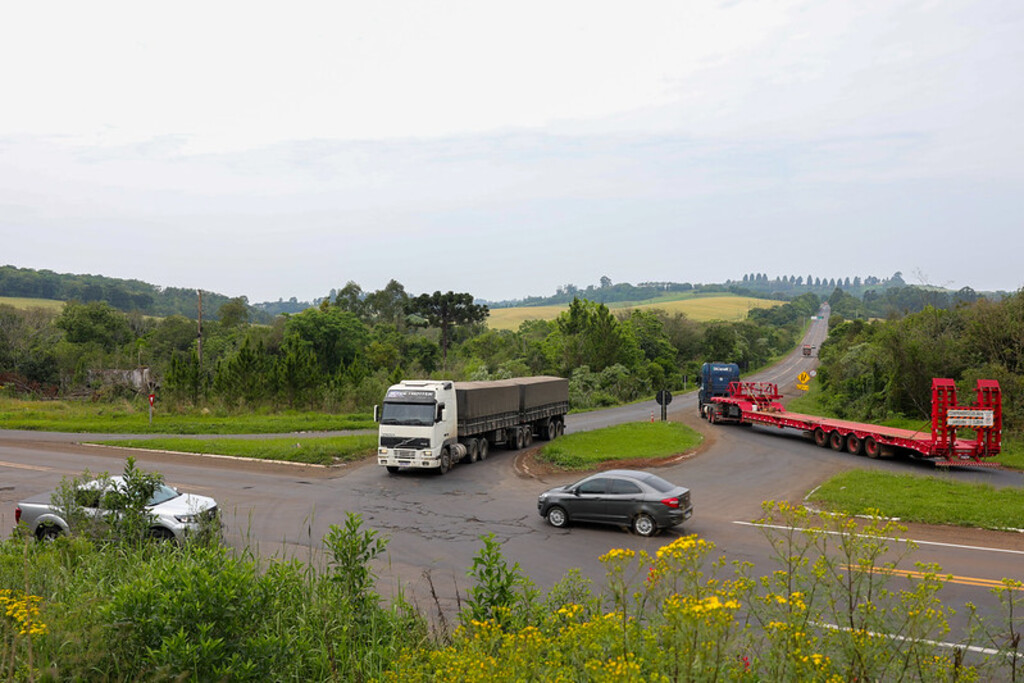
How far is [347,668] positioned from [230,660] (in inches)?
49.5

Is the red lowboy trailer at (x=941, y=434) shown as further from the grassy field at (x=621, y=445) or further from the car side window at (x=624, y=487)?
the car side window at (x=624, y=487)

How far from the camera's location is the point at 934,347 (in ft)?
120

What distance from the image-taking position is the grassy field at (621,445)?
87.2 feet

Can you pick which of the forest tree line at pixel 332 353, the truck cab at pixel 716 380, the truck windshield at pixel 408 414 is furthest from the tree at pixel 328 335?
the truck windshield at pixel 408 414

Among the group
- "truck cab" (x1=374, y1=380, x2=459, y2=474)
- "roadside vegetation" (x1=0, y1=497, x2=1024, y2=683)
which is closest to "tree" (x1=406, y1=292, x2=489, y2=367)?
"truck cab" (x1=374, y1=380, x2=459, y2=474)

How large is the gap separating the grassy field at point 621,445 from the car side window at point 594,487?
27.3 feet

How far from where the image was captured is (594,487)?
17.0 m

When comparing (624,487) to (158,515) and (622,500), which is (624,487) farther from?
(158,515)

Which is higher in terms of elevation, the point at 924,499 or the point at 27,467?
the point at 924,499

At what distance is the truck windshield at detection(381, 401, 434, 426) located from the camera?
23703 millimetres

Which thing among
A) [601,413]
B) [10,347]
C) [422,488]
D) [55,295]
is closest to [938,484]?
[422,488]

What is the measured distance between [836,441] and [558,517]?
57.6 feet

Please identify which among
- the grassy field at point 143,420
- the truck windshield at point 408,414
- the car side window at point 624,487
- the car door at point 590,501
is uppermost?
the truck windshield at point 408,414

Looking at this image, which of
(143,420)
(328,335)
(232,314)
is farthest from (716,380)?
(232,314)
